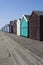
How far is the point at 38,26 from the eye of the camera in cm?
3152

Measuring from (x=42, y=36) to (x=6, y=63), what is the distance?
15.2 m

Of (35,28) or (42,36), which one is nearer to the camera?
(42,36)

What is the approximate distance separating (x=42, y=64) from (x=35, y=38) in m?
23.9

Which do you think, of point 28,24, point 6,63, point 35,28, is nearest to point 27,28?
point 28,24

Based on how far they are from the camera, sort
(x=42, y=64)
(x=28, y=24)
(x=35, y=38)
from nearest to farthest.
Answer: (x=42, y=64), (x=35, y=38), (x=28, y=24)

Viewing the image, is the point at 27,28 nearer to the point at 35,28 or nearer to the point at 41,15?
the point at 35,28

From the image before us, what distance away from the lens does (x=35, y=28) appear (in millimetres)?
33625

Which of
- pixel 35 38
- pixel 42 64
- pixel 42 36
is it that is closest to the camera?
pixel 42 64

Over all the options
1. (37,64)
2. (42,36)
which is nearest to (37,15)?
(42,36)

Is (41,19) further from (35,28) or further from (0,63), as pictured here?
(0,63)

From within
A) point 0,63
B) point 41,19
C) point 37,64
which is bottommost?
point 0,63

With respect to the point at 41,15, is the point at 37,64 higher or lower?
lower

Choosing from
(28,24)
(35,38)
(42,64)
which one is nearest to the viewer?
(42,64)

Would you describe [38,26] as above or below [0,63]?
above
